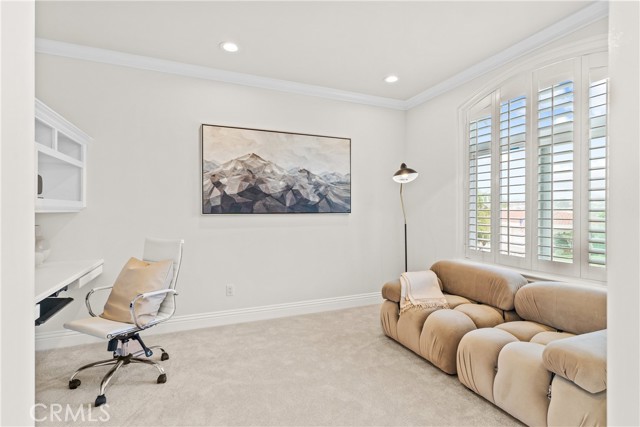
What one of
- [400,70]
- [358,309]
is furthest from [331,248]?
[400,70]

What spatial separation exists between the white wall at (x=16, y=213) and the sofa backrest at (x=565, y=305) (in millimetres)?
2746

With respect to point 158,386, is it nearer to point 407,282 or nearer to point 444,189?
point 407,282

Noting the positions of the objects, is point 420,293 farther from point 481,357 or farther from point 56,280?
point 56,280

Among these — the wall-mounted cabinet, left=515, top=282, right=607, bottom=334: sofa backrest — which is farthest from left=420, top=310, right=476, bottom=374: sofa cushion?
the wall-mounted cabinet

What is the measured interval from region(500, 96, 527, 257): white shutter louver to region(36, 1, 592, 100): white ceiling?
614 mm

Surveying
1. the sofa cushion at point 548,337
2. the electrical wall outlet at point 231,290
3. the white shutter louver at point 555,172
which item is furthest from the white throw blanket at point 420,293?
the electrical wall outlet at point 231,290

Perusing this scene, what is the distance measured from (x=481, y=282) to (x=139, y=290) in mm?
2791

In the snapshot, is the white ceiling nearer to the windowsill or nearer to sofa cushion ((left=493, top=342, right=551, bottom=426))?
the windowsill

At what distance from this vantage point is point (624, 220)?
39 cm

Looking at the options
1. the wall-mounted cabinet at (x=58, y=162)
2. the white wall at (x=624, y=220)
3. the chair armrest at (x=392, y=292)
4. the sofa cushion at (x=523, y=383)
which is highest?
the wall-mounted cabinet at (x=58, y=162)

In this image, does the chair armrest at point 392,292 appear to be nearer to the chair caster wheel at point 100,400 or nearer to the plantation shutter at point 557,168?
the plantation shutter at point 557,168

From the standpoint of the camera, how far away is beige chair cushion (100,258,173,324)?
2.38 m

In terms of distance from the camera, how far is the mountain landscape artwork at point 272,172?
3506mm

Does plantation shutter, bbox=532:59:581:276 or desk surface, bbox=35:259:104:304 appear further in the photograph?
plantation shutter, bbox=532:59:581:276
